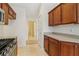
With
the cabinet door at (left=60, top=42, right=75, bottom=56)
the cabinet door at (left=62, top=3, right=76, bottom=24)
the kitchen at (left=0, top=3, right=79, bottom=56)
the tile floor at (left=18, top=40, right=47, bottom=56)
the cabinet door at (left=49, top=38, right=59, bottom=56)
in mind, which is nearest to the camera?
the cabinet door at (left=60, top=42, right=75, bottom=56)

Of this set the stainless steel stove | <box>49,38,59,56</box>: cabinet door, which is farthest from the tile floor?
the stainless steel stove

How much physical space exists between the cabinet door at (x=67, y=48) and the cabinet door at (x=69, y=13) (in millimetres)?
639

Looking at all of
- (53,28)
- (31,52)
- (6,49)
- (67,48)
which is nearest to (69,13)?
(67,48)

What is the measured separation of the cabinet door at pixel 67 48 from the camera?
2912mm

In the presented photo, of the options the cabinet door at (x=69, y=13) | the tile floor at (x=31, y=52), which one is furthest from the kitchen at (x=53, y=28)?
the tile floor at (x=31, y=52)

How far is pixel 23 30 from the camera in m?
7.07

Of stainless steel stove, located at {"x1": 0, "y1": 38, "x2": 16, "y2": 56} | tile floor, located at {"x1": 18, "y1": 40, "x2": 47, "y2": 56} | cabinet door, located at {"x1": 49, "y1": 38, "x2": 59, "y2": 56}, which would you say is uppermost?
stainless steel stove, located at {"x1": 0, "y1": 38, "x2": 16, "y2": 56}

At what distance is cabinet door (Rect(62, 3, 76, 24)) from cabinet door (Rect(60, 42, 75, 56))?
639mm

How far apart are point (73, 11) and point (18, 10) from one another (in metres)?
4.25

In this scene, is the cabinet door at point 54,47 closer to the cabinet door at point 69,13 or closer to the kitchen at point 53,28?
the kitchen at point 53,28

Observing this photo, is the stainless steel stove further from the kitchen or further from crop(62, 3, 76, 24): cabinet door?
crop(62, 3, 76, 24): cabinet door

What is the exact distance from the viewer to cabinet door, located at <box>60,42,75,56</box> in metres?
2.91

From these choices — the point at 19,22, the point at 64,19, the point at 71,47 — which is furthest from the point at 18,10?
the point at 71,47

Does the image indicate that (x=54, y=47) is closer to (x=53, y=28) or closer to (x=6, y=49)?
(x=6, y=49)
